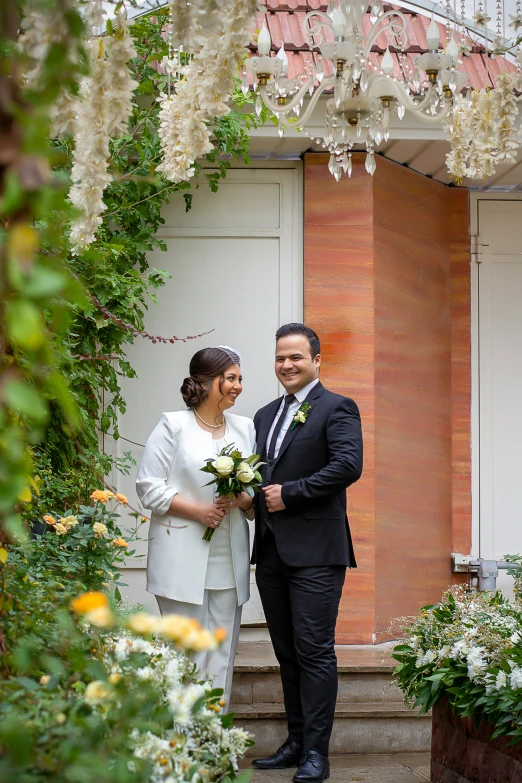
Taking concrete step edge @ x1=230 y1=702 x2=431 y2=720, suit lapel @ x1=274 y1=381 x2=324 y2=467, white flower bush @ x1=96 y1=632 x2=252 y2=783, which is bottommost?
concrete step edge @ x1=230 y1=702 x2=431 y2=720

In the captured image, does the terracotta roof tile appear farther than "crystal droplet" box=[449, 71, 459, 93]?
Yes

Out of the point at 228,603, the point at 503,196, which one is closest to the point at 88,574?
the point at 228,603

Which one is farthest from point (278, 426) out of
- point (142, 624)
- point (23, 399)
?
point (23, 399)

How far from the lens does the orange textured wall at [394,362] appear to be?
18.9 feet

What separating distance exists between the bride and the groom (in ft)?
0.50

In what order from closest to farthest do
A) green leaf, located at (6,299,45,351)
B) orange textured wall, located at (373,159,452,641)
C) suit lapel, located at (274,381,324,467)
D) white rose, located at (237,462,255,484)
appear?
Answer: green leaf, located at (6,299,45,351) < white rose, located at (237,462,255,484) < suit lapel, located at (274,381,324,467) < orange textured wall, located at (373,159,452,641)

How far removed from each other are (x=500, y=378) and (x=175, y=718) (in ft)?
16.3

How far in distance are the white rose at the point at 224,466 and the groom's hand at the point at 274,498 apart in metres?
0.20

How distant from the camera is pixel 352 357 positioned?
19.0ft

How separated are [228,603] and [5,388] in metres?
3.32

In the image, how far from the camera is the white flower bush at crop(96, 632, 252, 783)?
1.73 metres

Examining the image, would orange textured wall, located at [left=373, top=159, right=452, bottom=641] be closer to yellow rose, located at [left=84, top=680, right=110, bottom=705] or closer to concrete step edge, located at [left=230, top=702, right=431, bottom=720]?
concrete step edge, located at [left=230, top=702, right=431, bottom=720]

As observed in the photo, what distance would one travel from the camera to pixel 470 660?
10.7ft

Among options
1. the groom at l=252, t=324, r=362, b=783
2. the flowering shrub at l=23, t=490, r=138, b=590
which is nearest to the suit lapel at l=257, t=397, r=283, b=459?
the groom at l=252, t=324, r=362, b=783
